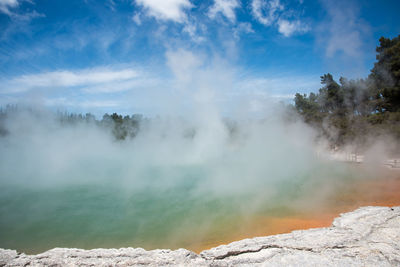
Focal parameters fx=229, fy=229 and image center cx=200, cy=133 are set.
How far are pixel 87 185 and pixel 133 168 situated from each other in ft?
7.86

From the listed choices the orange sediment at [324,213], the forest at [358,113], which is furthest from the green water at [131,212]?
the forest at [358,113]

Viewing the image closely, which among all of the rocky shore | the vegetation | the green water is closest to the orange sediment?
the green water

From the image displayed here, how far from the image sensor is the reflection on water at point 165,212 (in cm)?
362

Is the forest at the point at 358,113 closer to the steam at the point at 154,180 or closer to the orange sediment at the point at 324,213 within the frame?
the steam at the point at 154,180

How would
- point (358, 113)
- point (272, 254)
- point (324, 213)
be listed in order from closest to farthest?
point (272, 254)
point (324, 213)
point (358, 113)

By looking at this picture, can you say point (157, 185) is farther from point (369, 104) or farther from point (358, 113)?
point (358, 113)

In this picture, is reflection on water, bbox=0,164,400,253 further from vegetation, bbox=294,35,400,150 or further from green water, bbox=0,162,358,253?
vegetation, bbox=294,35,400,150

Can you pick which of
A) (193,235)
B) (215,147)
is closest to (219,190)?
(193,235)

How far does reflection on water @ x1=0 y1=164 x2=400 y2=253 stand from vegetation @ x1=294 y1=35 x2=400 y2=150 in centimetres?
621

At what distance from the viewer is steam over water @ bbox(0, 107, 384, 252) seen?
12.6 feet

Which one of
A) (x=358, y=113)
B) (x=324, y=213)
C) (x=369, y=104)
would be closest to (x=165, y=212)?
(x=324, y=213)

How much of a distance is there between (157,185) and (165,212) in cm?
196

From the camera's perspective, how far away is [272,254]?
2.43 m

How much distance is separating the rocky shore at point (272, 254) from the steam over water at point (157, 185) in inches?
38.4
